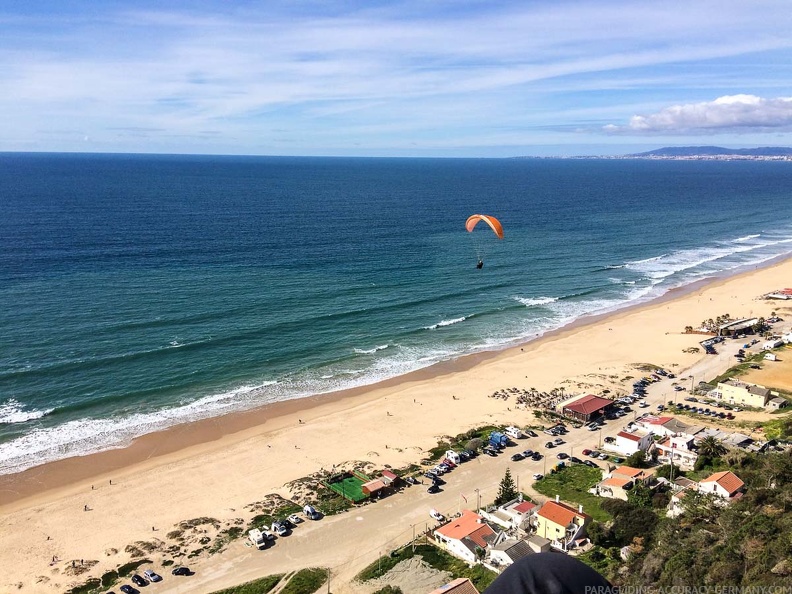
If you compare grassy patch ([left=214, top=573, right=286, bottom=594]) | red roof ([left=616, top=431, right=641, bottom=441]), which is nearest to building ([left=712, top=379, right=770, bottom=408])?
red roof ([left=616, top=431, right=641, bottom=441])

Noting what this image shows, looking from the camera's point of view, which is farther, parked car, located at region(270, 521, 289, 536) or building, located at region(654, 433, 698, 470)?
building, located at region(654, 433, 698, 470)

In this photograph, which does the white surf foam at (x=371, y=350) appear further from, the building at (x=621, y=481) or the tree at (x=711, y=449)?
the tree at (x=711, y=449)

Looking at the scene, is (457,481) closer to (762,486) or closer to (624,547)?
(624,547)

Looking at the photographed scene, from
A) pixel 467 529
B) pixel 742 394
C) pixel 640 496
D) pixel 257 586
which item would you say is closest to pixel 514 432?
pixel 640 496

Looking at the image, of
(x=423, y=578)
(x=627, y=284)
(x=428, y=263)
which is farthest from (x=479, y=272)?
(x=423, y=578)

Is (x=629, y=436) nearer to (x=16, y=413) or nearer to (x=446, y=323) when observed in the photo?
(x=446, y=323)

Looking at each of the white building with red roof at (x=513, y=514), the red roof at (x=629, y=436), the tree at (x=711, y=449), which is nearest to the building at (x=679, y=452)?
the tree at (x=711, y=449)

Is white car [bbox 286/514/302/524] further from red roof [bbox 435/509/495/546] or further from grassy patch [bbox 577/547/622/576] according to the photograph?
grassy patch [bbox 577/547/622/576]
